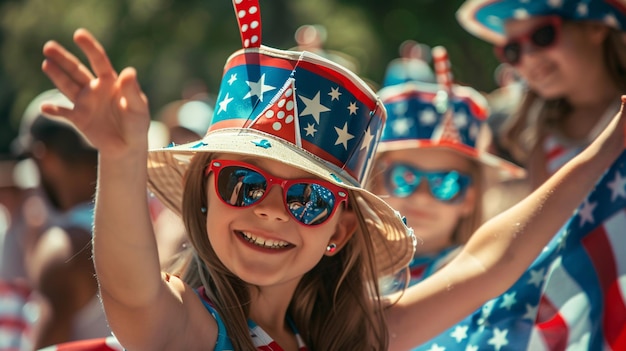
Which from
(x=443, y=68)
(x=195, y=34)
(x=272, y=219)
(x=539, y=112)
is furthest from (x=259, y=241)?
(x=195, y=34)

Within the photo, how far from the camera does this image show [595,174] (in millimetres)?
3592

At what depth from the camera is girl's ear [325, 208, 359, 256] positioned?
3510mm

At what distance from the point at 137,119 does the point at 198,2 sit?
→ 16365 mm

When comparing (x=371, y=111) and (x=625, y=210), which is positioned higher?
(x=371, y=111)

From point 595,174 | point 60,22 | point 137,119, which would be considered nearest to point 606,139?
point 595,174

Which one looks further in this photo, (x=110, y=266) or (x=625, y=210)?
(x=625, y=210)

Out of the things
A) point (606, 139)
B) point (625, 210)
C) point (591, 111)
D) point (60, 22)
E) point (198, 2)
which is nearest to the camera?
point (606, 139)

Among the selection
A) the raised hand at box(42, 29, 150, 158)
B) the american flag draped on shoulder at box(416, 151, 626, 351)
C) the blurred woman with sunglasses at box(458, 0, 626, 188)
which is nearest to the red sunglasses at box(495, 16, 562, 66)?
the blurred woman with sunglasses at box(458, 0, 626, 188)

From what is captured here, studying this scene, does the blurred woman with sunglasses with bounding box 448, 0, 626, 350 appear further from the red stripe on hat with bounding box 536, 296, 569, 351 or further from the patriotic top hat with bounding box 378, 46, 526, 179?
the patriotic top hat with bounding box 378, 46, 526, 179

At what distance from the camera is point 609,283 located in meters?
3.87

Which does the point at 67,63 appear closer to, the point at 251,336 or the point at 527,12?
the point at 251,336

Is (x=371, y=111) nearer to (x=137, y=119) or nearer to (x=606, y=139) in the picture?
(x=606, y=139)

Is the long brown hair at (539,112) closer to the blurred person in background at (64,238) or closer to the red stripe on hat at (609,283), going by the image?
the red stripe on hat at (609,283)

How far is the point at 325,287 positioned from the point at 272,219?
59 centimetres
